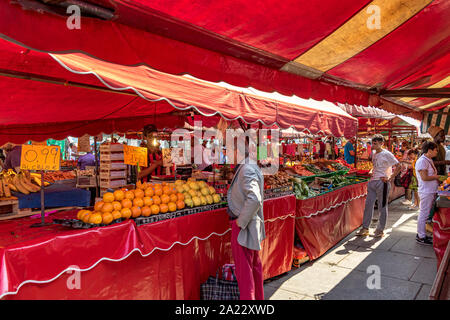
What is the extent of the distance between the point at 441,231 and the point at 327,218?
6.40 ft

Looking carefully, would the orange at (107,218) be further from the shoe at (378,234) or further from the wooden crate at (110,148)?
the shoe at (378,234)

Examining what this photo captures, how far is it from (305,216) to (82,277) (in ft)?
12.8

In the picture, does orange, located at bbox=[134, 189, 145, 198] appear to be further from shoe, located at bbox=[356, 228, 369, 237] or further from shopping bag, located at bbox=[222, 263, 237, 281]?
shoe, located at bbox=[356, 228, 369, 237]

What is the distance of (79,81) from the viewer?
→ 453 cm

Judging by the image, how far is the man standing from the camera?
6.77 metres

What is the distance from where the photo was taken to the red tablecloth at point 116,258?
→ 239 centimetres

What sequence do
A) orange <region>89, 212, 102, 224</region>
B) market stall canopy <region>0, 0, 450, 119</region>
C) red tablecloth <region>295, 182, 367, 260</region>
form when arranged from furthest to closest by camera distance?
red tablecloth <region>295, 182, 367, 260</region>
orange <region>89, 212, 102, 224</region>
market stall canopy <region>0, 0, 450, 119</region>

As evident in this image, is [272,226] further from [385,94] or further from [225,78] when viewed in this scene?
[385,94]

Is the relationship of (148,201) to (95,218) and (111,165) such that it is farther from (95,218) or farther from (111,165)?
(111,165)

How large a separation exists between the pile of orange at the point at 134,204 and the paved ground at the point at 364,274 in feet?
6.75

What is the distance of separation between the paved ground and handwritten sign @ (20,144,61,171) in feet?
10.9

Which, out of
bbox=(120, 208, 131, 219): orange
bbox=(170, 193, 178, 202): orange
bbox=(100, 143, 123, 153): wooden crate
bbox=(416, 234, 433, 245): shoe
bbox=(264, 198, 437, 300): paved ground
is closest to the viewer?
bbox=(120, 208, 131, 219): orange

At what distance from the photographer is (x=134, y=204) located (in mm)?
3289

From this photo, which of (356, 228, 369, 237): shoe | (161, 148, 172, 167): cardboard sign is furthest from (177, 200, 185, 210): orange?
(356, 228, 369, 237): shoe
